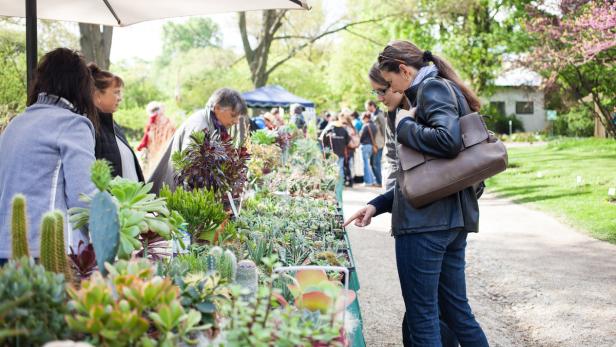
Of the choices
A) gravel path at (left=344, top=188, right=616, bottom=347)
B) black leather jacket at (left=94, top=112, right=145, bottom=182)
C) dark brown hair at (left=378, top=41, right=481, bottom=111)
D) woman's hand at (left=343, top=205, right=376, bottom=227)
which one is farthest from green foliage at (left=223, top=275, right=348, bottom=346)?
gravel path at (left=344, top=188, right=616, bottom=347)

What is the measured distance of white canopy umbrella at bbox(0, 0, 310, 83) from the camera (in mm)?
4136

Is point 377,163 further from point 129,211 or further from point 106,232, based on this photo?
point 106,232

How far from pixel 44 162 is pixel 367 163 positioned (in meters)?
13.0

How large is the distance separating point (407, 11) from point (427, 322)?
2485 cm

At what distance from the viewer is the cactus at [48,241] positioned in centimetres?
145

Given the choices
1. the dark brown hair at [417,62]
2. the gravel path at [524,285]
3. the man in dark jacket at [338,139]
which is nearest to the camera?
the dark brown hair at [417,62]

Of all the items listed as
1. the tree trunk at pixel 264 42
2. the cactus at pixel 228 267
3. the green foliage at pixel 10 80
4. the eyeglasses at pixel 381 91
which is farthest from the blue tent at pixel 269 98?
the cactus at pixel 228 267

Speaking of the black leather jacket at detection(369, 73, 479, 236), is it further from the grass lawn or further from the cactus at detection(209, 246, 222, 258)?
the grass lawn

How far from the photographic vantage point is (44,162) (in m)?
2.53

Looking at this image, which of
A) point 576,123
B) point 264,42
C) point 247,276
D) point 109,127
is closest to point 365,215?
point 247,276

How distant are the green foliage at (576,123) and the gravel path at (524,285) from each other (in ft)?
100

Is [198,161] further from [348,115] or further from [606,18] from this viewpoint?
[348,115]

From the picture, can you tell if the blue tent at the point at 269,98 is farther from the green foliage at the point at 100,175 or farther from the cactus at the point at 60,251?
the cactus at the point at 60,251

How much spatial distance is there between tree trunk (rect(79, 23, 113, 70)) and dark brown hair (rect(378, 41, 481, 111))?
936cm
